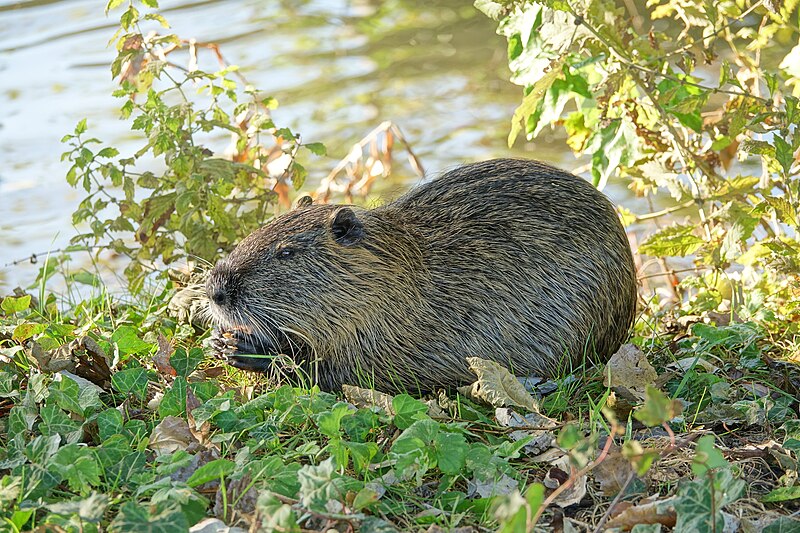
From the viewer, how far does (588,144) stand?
13.8 ft

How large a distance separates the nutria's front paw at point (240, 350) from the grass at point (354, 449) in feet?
0.26

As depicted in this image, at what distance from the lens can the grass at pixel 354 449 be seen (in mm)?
2295

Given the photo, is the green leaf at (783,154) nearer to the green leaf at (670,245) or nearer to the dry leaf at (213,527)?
the green leaf at (670,245)

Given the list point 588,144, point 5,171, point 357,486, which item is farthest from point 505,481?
point 5,171

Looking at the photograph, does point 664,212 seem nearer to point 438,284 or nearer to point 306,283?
point 438,284

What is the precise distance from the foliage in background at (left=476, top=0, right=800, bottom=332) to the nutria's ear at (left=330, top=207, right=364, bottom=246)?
0.91 m

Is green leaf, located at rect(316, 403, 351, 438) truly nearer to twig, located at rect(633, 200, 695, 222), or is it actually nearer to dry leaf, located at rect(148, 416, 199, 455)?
dry leaf, located at rect(148, 416, 199, 455)

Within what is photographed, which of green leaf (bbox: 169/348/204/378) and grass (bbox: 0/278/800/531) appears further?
green leaf (bbox: 169/348/204/378)

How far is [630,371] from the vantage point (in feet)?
10.9

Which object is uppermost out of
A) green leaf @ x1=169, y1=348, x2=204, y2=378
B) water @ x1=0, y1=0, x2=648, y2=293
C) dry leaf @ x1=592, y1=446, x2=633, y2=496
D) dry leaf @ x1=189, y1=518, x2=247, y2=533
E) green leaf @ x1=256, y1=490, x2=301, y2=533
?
green leaf @ x1=256, y1=490, x2=301, y2=533

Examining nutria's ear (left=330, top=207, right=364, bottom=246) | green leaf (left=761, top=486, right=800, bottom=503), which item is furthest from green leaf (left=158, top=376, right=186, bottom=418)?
green leaf (left=761, top=486, right=800, bottom=503)

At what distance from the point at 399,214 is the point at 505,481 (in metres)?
1.30

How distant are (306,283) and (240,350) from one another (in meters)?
0.30

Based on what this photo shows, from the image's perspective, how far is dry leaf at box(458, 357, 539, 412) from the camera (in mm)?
3025
